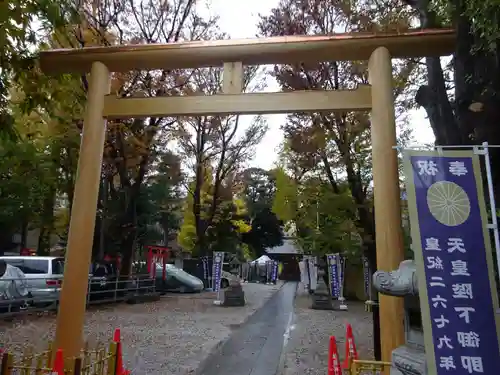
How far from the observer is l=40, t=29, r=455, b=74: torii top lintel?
5.04 m

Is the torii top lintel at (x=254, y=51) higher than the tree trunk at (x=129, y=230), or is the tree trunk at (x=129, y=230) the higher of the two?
the torii top lintel at (x=254, y=51)

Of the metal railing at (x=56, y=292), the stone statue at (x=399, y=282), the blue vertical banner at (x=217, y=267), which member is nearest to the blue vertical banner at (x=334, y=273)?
the blue vertical banner at (x=217, y=267)

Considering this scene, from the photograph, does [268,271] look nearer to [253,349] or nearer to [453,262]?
[253,349]

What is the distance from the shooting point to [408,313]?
3574 mm

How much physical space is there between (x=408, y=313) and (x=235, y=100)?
3221 mm

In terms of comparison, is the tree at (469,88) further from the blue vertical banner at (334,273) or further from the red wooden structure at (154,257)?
the red wooden structure at (154,257)

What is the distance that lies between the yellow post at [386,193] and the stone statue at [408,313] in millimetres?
773

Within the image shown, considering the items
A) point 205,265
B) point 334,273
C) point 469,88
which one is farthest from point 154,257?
point 469,88

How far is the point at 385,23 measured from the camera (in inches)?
269

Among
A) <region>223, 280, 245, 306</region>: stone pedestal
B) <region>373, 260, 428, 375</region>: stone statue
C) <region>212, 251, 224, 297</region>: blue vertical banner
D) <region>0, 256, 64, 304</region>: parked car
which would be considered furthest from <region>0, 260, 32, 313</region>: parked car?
<region>373, 260, 428, 375</region>: stone statue

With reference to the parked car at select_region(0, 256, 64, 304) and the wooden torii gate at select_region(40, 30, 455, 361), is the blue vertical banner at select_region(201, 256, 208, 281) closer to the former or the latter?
the parked car at select_region(0, 256, 64, 304)

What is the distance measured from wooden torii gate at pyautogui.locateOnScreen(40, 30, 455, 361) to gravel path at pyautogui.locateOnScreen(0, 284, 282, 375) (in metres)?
2.64

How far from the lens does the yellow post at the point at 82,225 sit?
5.03 m

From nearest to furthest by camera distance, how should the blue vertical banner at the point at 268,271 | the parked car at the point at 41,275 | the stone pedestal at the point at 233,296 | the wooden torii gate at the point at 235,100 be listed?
the wooden torii gate at the point at 235,100
the parked car at the point at 41,275
the stone pedestal at the point at 233,296
the blue vertical banner at the point at 268,271
